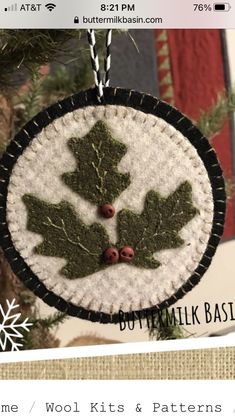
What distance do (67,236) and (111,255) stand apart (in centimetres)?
3

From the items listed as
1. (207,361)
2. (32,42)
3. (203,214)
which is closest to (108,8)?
(32,42)

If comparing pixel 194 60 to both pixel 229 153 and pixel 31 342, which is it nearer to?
pixel 229 153

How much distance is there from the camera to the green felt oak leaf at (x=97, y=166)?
1.33ft

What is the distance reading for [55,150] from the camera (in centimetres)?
41

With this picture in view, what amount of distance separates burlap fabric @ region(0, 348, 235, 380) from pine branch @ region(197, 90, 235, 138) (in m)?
0.18

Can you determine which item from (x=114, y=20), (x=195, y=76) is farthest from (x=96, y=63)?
(x=195, y=76)

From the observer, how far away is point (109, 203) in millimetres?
414

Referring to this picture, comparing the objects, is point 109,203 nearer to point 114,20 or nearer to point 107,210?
point 107,210

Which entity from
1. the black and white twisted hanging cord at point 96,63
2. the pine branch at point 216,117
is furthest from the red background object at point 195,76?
the black and white twisted hanging cord at point 96,63

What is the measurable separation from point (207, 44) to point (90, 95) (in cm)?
18

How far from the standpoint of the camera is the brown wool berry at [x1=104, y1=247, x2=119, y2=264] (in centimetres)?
41

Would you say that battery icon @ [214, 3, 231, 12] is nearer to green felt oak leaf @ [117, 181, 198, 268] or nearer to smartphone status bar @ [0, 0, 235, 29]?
smartphone status bar @ [0, 0, 235, 29]

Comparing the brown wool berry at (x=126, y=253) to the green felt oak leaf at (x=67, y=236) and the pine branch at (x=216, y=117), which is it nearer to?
the green felt oak leaf at (x=67, y=236)

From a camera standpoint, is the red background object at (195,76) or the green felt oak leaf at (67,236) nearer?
the green felt oak leaf at (67,236)
